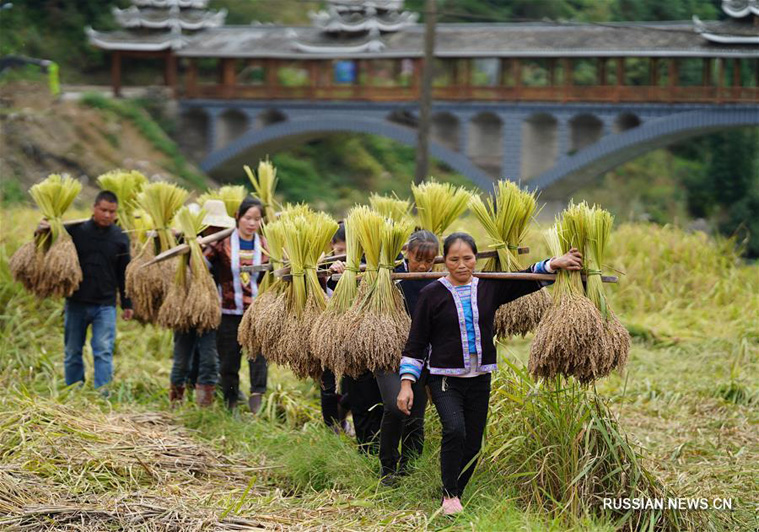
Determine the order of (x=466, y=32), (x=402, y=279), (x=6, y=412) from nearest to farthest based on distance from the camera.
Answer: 1. (x=402, y=279)
2. (x=6, y=412)
3. (x=466, y=32)

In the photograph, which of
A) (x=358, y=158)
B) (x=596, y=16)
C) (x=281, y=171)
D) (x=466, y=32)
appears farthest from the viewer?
(x=358, y=158)

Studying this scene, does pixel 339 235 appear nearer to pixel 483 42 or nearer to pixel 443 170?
pixel 483 42

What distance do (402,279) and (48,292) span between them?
304 centimetres

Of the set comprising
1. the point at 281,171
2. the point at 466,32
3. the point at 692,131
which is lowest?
the point at 281,171

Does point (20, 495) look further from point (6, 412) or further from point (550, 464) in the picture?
point (550, 464)

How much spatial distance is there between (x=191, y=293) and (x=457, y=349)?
2.30 metres

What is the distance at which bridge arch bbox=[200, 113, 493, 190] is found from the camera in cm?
2588

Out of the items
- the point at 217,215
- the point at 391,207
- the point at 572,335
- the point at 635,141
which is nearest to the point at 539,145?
the point at 635,141

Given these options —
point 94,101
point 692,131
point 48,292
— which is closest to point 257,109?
point 94,101

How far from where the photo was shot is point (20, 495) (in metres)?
4.74

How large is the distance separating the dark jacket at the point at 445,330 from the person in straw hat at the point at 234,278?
6.67ft

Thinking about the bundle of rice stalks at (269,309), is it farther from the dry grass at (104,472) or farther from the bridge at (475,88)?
the bridge at (475,88)

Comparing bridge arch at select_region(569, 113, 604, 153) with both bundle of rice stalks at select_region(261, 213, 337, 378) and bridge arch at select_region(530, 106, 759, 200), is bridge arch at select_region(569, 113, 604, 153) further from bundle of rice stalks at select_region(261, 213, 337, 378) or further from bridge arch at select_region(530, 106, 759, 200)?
bundle of rice stalks at select_region(261, 213, 337, 378)

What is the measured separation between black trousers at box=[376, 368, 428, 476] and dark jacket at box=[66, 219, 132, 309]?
2.76 m
